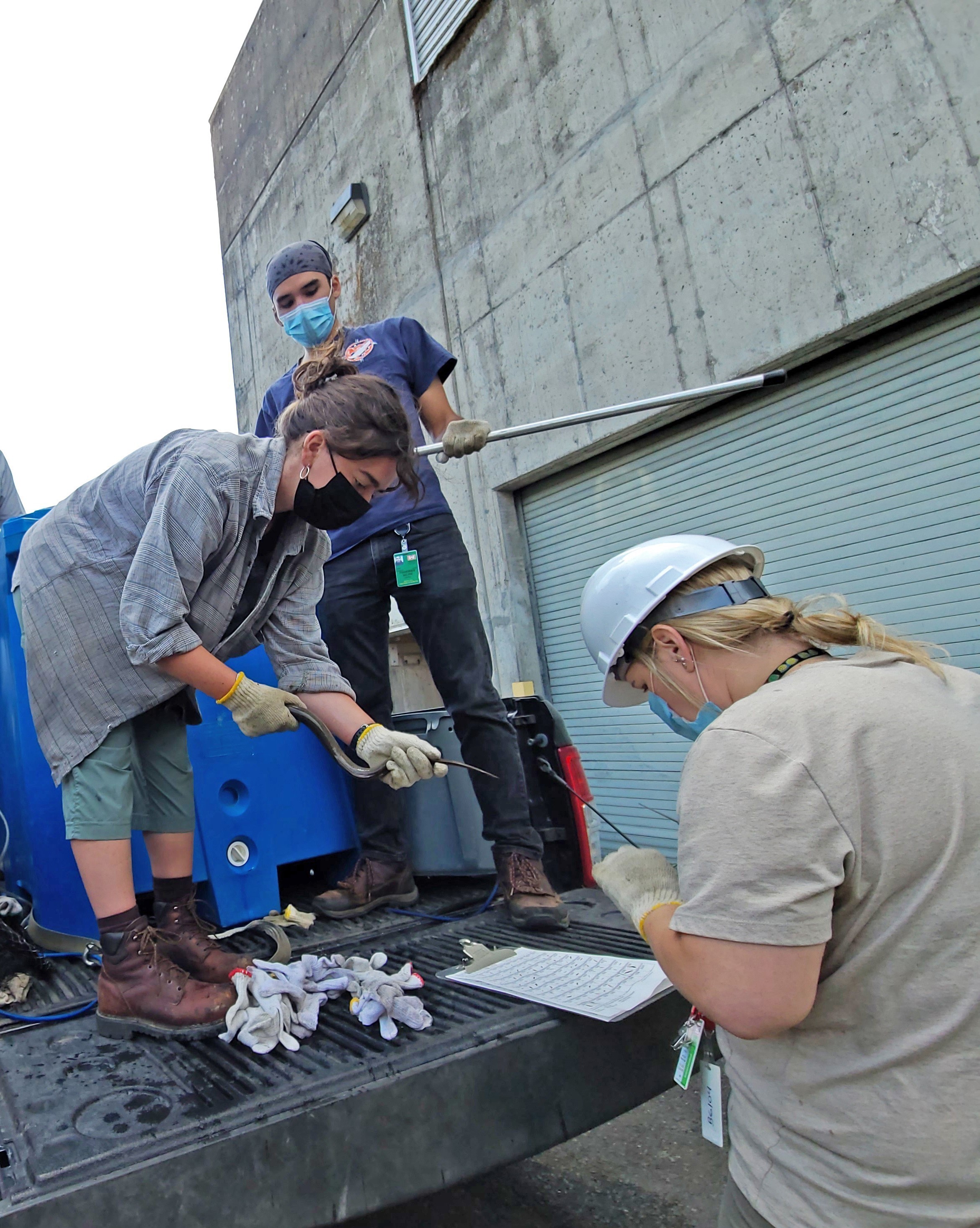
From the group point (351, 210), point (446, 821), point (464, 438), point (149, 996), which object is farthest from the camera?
point (351, 210)

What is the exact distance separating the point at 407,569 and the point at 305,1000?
1398 mm

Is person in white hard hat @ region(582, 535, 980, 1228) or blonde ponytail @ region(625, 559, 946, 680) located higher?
blonde ponytail @ region(625, 559, 946, 680)

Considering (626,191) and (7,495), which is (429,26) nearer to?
(626,191)

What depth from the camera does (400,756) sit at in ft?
6.61

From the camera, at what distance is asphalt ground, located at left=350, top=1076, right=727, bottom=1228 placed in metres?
2.09

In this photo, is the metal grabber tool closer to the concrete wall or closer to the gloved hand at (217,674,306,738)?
the gloved hand at (217,674,306,738)

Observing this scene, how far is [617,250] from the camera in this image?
4883 mm

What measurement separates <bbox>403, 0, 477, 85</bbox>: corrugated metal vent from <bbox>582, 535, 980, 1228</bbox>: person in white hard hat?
665 centimetres

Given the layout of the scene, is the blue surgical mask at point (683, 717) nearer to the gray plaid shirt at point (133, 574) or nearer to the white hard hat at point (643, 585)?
the white hard hat at point (643, 585)

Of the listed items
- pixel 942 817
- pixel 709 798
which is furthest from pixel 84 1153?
pixel 942 817

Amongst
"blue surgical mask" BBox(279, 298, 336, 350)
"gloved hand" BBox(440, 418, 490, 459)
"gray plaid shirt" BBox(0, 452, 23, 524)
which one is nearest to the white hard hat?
"gloved hand" BBox(440, 418, 490, 459)

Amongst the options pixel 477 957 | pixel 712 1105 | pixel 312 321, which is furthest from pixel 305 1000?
pixel 312 321

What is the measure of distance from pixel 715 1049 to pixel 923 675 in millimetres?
759

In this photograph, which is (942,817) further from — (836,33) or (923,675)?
(836,33)
